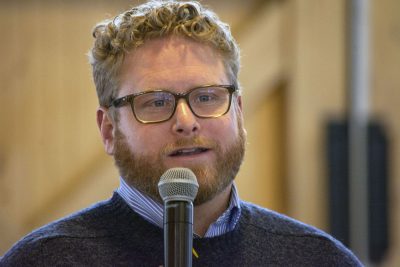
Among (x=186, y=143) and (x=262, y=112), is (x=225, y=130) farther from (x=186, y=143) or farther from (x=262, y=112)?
(x=262, y=112)

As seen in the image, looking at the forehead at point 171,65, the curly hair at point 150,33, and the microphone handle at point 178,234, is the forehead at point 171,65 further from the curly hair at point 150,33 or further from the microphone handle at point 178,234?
the microphone handle at point 178,234

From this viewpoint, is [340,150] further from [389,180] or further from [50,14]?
[50,14]

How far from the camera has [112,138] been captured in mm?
2004

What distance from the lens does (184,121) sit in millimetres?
1799

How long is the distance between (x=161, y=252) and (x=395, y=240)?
231 centimetres

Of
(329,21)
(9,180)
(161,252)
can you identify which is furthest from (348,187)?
(161,252)

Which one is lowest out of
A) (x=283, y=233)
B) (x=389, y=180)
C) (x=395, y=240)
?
(x=395, y=240)

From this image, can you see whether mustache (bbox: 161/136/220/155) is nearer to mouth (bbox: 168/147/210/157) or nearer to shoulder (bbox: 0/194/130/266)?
mouth (bbox: 168/147/210/157)

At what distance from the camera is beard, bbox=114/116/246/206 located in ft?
5.94

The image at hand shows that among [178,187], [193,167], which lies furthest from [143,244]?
[178,187]

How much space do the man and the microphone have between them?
0.33m

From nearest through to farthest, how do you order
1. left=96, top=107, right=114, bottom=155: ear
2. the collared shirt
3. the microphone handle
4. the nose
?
the microphone handle → the nose → the collared shirt → left=96, top=107, right=114, bottom=155: ear

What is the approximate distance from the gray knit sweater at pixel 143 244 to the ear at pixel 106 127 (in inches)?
4.8

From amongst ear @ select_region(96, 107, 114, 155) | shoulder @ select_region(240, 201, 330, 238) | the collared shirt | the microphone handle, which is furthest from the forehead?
the microphone handle
